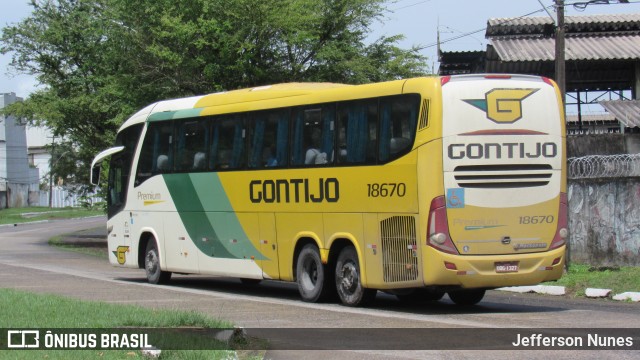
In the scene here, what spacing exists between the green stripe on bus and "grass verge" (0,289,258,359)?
16.2 ft

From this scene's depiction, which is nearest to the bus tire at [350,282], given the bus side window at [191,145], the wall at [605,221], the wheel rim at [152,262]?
the bus side window at [191,145]

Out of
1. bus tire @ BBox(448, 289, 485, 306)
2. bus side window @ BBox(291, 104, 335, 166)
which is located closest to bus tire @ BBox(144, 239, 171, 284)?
bus side window @ BBox(291, 104, 335, 166)

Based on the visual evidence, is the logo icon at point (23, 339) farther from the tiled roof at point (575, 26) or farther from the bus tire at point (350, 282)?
the tiled roof at point (575, 26)

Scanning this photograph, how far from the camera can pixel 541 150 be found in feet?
51.4

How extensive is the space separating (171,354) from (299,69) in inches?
918

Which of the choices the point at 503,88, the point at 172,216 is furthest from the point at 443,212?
the point at 172,216

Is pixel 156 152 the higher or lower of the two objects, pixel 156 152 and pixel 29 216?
the higher

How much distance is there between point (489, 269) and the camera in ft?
50.0

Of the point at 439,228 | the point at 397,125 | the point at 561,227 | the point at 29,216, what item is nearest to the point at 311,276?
the point at 397,125

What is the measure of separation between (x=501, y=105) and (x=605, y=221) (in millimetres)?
9054

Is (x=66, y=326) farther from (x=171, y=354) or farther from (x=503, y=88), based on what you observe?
(x=503, y=88)

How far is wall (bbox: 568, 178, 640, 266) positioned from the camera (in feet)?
75.7

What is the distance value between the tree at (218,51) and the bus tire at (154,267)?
8.92 meters

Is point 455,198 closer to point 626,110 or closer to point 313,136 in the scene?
point 313,136
